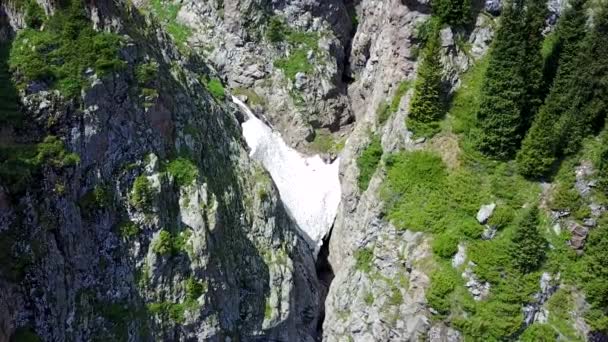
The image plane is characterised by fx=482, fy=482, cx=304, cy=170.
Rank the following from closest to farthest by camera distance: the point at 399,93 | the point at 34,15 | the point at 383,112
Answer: the point at 34,15 → the point at 399,93 → the point at 383,112

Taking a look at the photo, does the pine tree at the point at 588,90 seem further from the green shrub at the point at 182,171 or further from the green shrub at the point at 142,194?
the green shrub at the point at 142,194

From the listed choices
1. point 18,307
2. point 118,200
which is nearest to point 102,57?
point 118,200

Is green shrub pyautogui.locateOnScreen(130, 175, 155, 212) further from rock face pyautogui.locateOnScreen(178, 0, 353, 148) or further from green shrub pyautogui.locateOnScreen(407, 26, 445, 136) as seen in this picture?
rock face pyautogui.locateOnScreen(178, 0, 353, 148)

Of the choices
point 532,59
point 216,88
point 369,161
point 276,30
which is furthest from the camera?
point 276,30

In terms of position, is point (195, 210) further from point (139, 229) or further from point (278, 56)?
point (278, 56)

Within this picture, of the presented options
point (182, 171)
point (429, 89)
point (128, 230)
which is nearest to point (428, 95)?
point (429, 89)
